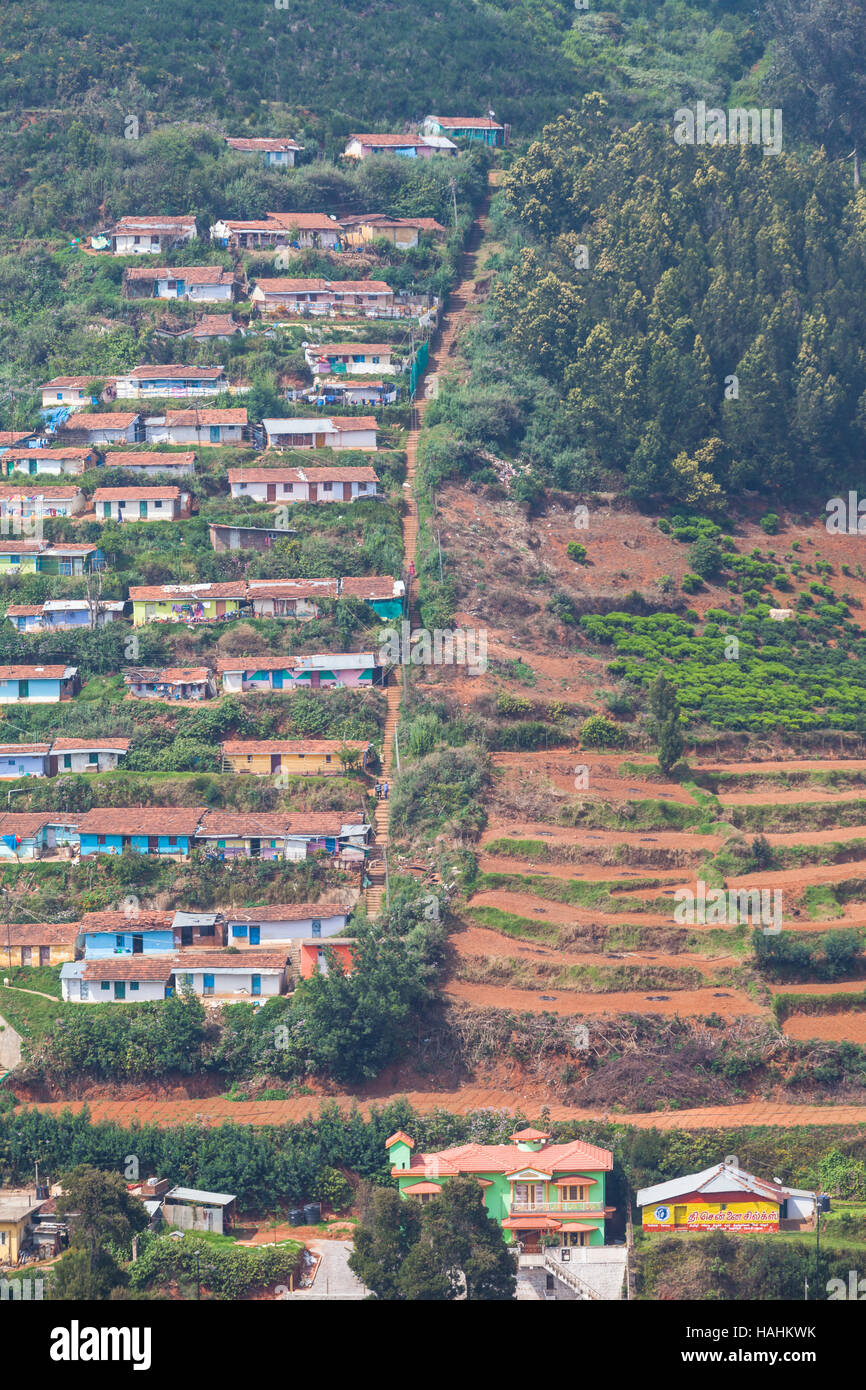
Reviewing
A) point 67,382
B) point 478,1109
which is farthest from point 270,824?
point 67,382

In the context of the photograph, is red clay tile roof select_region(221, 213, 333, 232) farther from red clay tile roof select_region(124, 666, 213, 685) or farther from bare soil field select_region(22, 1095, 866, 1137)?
bare soil field select_region(22, 1095, 866, 1137)

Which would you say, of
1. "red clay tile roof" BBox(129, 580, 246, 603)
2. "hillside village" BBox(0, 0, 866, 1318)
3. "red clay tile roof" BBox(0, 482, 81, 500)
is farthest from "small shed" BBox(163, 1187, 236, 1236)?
"red clay tile roof" BBox(0, 482, 81, 500)

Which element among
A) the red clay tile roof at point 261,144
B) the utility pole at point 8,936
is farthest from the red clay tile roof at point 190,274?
the utility pole at point 8,936

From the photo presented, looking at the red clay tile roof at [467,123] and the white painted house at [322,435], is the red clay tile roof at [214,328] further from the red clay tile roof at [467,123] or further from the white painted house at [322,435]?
the red clay tile roof at [467,123]

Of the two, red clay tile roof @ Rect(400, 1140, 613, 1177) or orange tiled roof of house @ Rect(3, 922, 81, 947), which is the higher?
orange tiled roof of house @ Rect(3, 922, 81, 947)

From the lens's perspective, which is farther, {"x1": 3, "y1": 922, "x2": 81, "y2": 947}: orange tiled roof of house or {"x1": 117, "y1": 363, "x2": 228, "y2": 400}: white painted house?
{"x1": 117, "y1": 363, "x2": 228, "y2": 400}: white painted house

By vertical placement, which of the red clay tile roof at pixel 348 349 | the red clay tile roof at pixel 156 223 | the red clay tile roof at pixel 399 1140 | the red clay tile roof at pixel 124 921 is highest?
the red clay tile roof at pixel 156 223
